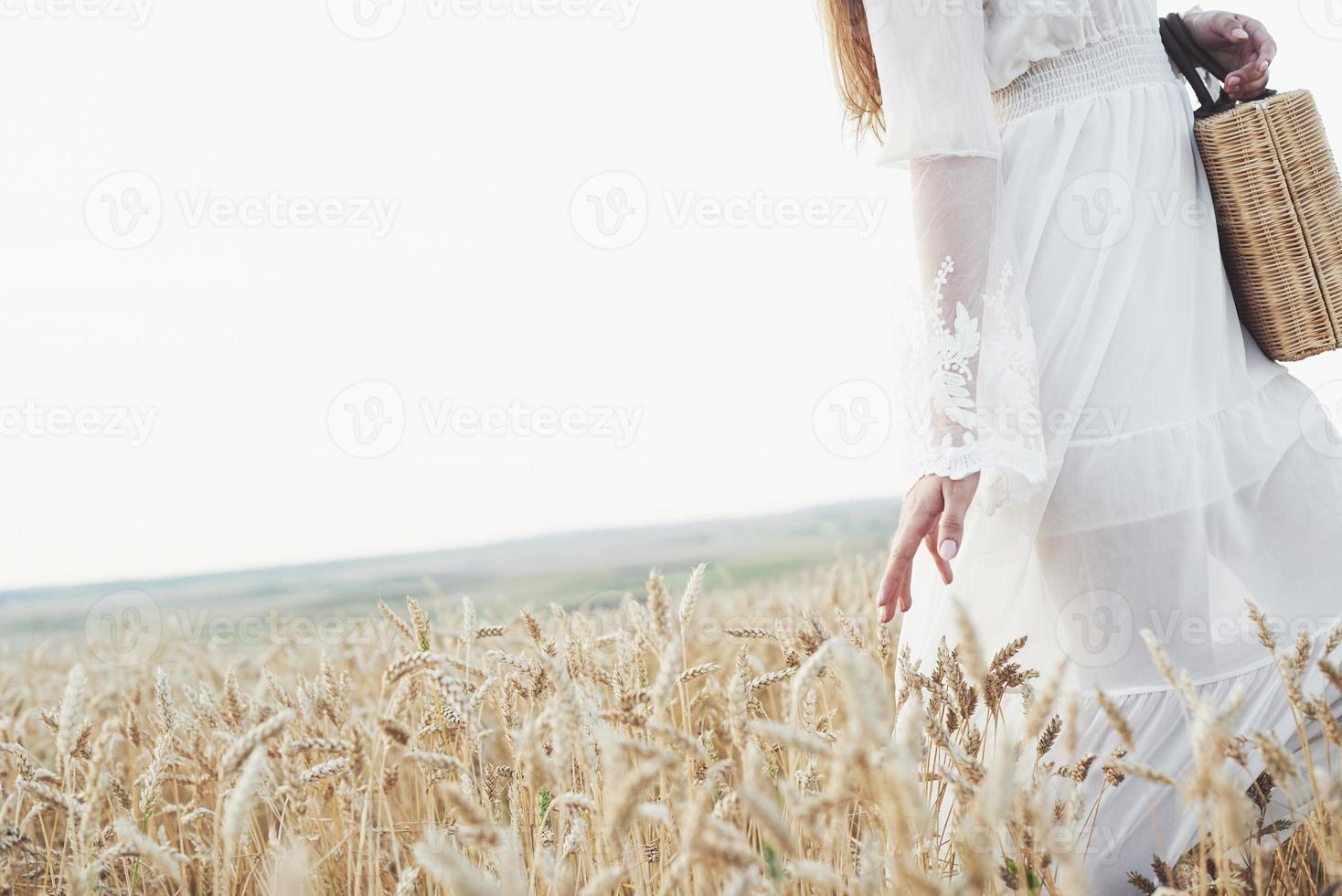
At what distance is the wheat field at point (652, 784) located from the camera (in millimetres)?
790

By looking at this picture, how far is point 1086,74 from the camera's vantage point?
1650 mm

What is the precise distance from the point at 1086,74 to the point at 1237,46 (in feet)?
1.10

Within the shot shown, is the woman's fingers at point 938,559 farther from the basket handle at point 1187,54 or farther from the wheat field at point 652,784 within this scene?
the basket handle at point 1187,54

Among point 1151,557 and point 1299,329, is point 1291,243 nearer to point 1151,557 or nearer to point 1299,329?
point 1299,329

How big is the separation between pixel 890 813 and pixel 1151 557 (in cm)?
96

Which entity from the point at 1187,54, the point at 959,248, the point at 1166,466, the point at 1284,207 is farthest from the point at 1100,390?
the point at 1187,54

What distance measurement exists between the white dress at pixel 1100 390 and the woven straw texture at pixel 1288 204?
0.06m

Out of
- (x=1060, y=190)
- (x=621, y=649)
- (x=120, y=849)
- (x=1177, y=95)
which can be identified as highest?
(x=1177, y=95)

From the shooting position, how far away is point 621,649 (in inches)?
63.5

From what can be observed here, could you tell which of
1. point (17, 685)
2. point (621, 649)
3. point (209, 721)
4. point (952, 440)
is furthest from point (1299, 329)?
point (17, 685)

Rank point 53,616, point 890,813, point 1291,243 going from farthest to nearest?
1. point 53,616
2. point 1291,243
3. point 890,813

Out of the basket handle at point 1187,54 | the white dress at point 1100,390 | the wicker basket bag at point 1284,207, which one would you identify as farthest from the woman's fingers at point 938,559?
the basket handle at point 1187,54

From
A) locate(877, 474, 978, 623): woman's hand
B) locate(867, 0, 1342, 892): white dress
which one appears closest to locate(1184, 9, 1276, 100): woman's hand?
locate(867, 0, 1342, 892): white dress

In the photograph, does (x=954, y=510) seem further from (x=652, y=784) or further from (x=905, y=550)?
(x=652, y=784)
